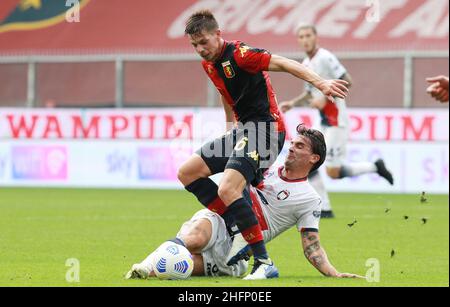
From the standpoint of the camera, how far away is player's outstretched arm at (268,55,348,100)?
270 inches

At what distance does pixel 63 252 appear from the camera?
9016mm

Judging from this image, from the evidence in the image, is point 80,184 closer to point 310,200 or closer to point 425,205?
point 425,205

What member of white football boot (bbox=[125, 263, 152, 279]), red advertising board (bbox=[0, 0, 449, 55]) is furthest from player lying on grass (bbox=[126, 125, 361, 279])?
red advertising board (bbox=[0, 0, 449, 55])

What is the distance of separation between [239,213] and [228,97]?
3.48ft

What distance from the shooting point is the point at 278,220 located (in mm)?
7520

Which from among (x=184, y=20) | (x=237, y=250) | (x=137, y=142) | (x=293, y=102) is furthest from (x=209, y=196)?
(x=184, y=20)

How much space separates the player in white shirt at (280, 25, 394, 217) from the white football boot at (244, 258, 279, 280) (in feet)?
18.0

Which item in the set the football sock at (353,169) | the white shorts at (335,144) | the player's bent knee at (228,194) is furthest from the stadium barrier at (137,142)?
the player's bent knee at (228,194)

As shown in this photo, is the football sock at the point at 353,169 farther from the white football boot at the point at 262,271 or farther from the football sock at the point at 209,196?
the white football boot at the point at 262,271

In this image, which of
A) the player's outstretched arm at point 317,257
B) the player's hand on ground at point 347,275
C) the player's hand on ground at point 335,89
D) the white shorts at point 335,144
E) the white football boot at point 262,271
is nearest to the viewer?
the player's hand on ground at point 335,89

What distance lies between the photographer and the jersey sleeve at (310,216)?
24.1 feet

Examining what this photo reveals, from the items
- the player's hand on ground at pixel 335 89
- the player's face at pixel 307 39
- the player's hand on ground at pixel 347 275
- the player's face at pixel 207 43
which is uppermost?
the player's face at pixel 307 39
